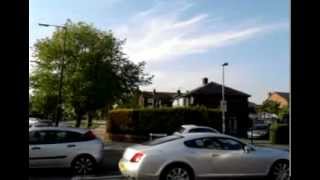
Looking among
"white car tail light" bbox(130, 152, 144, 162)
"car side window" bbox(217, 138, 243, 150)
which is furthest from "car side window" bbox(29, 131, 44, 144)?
"car side window" bbox(217, 138, 243, 150)

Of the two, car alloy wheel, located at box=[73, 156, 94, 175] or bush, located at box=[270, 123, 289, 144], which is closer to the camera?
car alloy wheel, located at box=[73, 156, 94, 175]

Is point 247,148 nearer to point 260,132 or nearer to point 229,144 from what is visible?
point 229,144

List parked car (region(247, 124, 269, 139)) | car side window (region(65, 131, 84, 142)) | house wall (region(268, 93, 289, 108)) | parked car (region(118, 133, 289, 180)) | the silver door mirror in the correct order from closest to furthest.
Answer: parked car (region(118, 133, 289, 180)), the silver door mirror, car side window (region(65, 131, 84, 142)), parked car (region(247, 124, 269, 139)), house wall (region(268, 93, 289, 108))

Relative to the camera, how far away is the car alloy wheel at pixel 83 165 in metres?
16.5

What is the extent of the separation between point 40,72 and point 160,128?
40.6 ft

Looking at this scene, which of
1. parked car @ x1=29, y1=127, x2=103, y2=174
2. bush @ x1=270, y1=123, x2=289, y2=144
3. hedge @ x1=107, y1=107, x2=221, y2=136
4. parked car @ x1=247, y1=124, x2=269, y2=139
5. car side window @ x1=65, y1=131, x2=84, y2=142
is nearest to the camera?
parked car @ x1=29, y1=127, x2=103, y2=174

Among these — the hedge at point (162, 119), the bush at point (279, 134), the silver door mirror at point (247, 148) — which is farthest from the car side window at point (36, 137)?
the bush at point (279, 134)

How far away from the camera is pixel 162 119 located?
4256cm

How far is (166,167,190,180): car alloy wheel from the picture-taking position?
1298cm

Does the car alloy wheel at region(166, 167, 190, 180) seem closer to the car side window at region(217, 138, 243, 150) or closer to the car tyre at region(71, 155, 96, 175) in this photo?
the car side window at region(217, 138, 243, 150)
